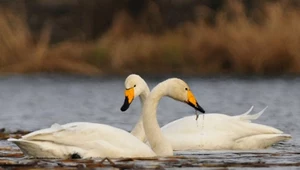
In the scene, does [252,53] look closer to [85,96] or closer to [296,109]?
[85,96]

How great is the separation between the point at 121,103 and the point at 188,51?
5.92m

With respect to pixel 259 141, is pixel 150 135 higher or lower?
lower

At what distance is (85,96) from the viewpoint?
22.2 meters

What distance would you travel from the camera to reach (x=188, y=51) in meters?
26.1

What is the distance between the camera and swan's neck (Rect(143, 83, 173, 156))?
36.6 ft

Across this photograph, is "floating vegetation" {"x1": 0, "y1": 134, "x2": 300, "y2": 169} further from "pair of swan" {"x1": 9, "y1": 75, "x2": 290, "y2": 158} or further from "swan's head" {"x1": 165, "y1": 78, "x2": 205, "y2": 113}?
"swan's head" {"x1": 165, "y1": 78, "x2": 205, "y2": 113}

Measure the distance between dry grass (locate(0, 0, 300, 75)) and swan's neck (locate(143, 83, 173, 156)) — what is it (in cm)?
1370

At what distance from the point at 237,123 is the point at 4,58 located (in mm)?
13733

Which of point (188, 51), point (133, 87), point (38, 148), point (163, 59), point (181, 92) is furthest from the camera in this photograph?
point (163, 59)

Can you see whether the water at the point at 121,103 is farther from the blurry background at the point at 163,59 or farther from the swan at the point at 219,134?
the swan at the point at 219,134

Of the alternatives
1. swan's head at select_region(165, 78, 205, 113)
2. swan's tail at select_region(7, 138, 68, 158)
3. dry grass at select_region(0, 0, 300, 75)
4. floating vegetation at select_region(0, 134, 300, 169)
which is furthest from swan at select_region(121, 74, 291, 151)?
dry grass at select_region(0, 0, 300, 75)

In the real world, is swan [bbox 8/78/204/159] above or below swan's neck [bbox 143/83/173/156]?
below

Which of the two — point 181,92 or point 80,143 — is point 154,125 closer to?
point 181,92

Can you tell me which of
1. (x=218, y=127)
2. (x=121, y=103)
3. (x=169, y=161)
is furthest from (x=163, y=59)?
(x=169, y=161)
